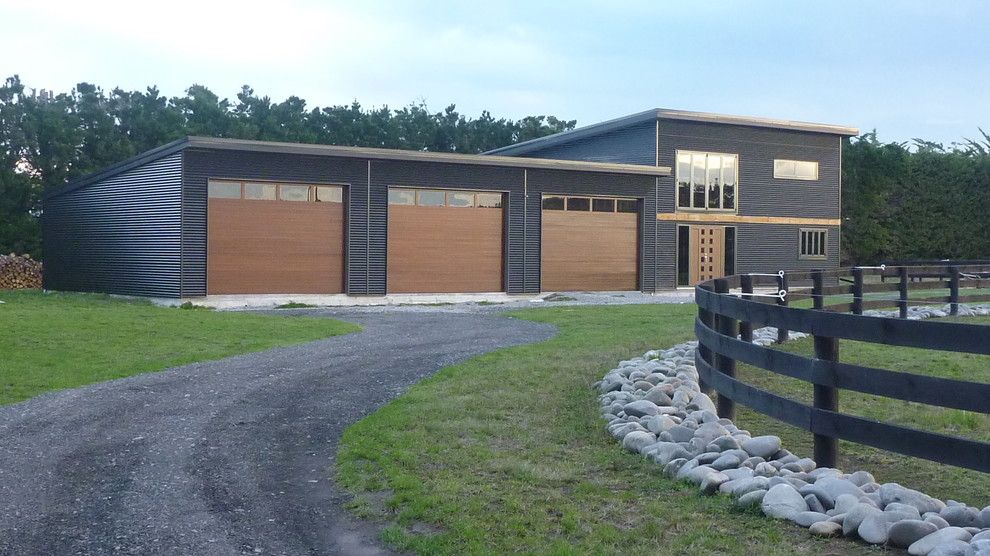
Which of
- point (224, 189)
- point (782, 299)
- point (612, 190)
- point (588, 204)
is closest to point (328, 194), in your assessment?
point (224, 189)

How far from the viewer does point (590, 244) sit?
30688 millimetres

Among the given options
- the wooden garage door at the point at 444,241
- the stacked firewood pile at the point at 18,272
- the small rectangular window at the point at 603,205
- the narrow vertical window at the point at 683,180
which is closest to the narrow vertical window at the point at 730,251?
the narrow vertical window at the point at 683,180

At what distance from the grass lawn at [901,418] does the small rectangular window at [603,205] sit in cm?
1561

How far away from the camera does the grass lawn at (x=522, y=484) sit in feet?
18.1

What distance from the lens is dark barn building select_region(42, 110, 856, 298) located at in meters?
25.0

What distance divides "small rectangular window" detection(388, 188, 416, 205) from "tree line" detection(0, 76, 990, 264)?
53.6 feet

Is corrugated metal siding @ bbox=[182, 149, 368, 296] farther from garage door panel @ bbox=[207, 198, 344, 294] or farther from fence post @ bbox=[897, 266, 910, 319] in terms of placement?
fence post @ bbox=[897, 266, 910, 319]

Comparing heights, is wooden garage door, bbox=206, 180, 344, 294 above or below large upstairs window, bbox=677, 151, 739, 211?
below

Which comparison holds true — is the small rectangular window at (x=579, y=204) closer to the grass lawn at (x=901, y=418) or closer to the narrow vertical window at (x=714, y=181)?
the narrow vertical window at (x=714, y=181)

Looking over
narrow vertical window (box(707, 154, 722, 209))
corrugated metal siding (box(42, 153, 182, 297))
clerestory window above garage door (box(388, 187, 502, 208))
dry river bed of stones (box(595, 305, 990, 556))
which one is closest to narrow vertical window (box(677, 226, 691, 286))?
narrow vertical window (box(707, 154, 722, 209))

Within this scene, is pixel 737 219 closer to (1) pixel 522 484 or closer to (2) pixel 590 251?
(2) pixel 590 251

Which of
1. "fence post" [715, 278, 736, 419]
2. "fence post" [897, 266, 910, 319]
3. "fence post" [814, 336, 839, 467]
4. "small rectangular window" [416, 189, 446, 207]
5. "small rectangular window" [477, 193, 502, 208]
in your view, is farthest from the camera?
"small rectangular window" [477, 193, 502, 208]

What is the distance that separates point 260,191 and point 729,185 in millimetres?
17021

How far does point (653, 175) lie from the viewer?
31922 mm
